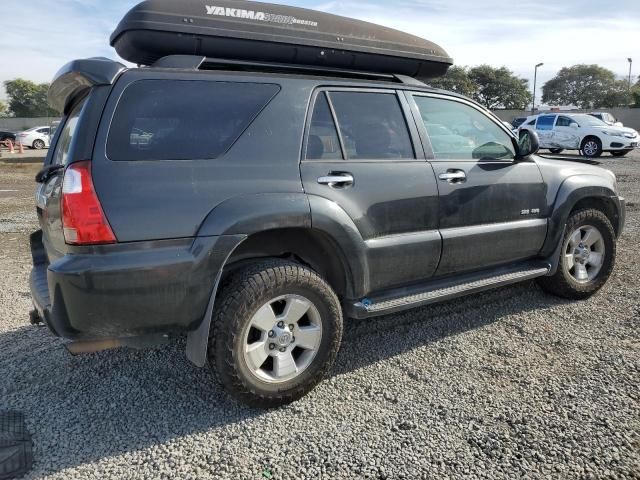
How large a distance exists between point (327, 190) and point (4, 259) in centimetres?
494

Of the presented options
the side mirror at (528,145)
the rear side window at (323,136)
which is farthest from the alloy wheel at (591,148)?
the rear side window at (323,136)

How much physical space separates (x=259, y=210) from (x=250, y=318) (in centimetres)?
58

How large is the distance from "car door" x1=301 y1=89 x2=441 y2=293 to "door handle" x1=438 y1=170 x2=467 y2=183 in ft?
0.33

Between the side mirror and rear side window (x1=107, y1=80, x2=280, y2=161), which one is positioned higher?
rear side window (x1=107, y1=80, x2=280, y2=161)

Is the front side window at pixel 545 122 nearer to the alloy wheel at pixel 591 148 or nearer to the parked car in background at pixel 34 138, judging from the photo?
the alloy wheel at pixel 591 148

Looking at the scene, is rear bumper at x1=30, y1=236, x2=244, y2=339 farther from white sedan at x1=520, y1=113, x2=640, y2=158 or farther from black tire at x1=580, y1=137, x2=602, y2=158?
black tire at x1=580, y1=137, x2=602, y2=158

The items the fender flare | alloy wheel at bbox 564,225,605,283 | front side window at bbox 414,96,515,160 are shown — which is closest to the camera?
front side window at bbox 414,96,515,160

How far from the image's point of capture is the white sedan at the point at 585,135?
61.6 feet

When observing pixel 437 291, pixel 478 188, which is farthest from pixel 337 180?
pixel 478 188

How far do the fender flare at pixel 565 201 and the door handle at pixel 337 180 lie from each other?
199 centimetres

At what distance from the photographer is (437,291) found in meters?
3.48

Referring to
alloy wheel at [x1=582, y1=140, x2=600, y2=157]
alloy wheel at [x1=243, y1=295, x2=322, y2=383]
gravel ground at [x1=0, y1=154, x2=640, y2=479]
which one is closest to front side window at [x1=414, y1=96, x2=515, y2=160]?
gravel ground at [x1=0, y1=154, x2=640, y2=479]

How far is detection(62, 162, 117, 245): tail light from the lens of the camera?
237 centimetres

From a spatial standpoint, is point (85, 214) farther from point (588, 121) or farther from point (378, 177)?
point (588, 121)
